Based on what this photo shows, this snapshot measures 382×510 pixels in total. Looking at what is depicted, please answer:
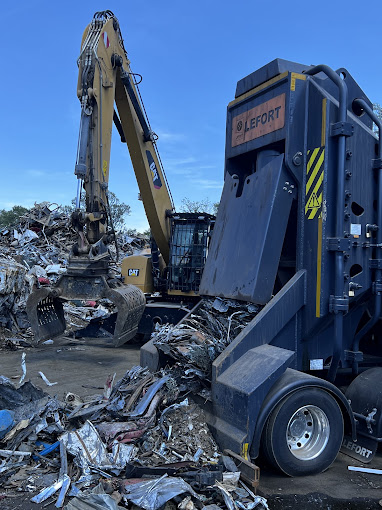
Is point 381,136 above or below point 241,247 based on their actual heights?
above

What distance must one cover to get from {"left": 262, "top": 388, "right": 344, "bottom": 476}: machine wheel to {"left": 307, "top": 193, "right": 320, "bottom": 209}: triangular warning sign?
60.2 inches

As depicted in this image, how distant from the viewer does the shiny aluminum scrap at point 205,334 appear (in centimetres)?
424

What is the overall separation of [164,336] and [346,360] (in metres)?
1.70

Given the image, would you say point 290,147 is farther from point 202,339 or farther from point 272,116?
point 202,339

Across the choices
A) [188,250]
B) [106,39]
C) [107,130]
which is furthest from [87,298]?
[106,39]

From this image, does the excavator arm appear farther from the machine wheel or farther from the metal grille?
the machine wheel

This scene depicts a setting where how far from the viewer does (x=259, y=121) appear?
15.8ft

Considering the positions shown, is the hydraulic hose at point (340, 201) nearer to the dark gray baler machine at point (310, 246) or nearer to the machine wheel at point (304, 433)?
the dark gray baler machine at point (310, 246)

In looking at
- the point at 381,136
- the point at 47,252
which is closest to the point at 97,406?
the point at 381,136

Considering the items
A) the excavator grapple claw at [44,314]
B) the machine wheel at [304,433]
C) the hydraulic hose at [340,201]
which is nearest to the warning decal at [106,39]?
the excavator grapple claw at [44,314]

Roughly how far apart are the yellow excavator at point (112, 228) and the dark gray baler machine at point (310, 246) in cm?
256

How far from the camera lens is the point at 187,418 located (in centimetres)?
406

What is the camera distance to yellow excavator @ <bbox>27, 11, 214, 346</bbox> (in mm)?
7109

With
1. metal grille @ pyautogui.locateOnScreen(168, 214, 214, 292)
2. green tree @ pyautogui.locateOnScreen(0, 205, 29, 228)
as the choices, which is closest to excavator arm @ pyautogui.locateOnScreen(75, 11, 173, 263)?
metal grille @ pyautogui.locateOnScreen(168, 214, 214, 292)
